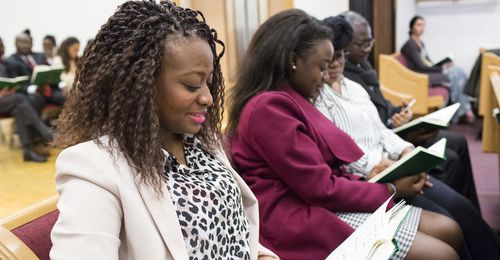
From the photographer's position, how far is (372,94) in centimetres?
259

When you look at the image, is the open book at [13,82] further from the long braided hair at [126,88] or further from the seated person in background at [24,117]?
the long braided hair at [126,88]

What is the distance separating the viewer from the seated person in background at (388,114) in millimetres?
2535

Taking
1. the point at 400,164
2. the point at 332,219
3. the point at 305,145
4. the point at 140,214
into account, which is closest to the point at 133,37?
the point at 140,214

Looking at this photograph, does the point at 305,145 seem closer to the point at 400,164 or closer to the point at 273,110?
the point at 273,110

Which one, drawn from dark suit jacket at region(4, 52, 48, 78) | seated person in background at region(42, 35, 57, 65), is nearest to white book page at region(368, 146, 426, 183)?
dark suit jacket at region(4, 52, 48, 78)

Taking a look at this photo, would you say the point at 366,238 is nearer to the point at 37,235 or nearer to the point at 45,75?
the point at 37,235

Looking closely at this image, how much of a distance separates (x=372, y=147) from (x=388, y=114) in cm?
67

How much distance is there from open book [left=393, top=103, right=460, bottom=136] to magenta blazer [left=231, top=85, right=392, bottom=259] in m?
0.61

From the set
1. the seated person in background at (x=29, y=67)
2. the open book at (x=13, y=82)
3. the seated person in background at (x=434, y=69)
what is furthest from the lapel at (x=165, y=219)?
the seated person in background at (x=434, y=69)

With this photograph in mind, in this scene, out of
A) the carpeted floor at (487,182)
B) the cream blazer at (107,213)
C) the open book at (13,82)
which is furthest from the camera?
the open book at (13,82)

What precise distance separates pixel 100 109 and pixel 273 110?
680mm

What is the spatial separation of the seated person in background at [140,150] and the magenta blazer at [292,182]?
462mm

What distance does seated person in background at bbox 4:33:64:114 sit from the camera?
203 inches

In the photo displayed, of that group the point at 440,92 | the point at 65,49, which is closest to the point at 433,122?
the point at 440,92
